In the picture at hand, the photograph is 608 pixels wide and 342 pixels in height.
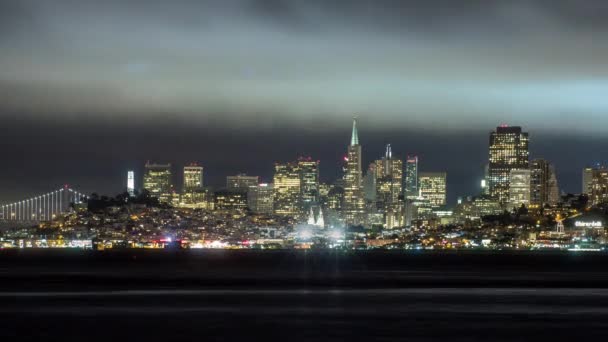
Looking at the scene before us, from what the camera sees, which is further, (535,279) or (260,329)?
(535,279)

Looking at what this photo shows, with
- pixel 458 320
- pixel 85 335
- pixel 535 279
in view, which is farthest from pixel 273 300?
pixel 535 279

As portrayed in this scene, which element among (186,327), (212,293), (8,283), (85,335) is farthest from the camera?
(8,283)

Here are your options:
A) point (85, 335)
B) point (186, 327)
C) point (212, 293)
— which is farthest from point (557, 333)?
point (212, 293)

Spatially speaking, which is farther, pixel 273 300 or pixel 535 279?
pixel 535 279

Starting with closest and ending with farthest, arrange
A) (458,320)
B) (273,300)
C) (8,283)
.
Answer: (458,320), (273,300), (8,283)

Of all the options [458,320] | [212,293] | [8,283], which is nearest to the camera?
[458,320]

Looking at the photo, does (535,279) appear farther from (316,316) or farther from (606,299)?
(316,316)

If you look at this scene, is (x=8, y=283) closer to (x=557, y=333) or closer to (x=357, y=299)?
(x=357, y=299)

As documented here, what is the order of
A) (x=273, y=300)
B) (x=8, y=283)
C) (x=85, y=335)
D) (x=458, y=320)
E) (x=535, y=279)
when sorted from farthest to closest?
(x=535, y=279), (x=8, y=283), (x=273, y=300), (x=458, y=320), (x=85, y=335)

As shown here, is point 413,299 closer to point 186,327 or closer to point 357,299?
point 357,299
